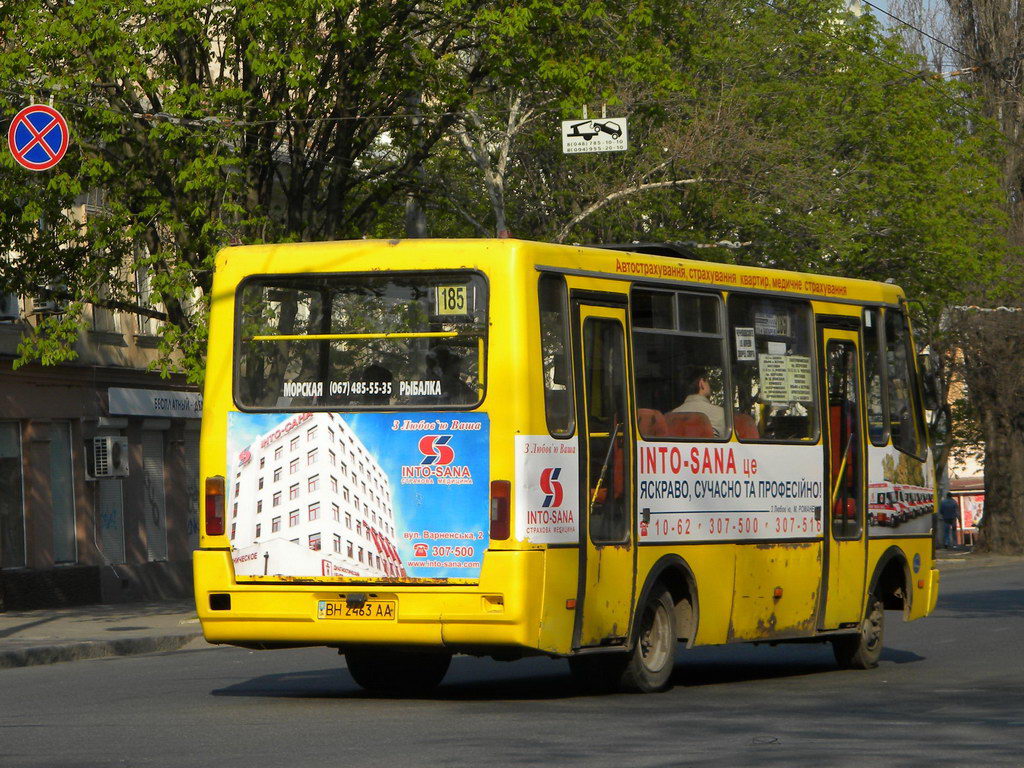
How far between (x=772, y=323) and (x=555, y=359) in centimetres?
298

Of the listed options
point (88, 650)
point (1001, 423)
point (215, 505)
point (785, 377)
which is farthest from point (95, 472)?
point (1001, 423)

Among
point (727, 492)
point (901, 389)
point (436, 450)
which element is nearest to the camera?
point (436, 450)

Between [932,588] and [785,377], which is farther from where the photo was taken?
[932,588]

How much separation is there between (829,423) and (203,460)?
5017 mm

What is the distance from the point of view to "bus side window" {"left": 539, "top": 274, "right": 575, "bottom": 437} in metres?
12.8

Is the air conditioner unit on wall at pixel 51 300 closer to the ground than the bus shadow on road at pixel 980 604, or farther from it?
farther from it

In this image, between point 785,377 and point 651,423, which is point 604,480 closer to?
point 651,423

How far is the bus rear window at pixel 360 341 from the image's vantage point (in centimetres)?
1281

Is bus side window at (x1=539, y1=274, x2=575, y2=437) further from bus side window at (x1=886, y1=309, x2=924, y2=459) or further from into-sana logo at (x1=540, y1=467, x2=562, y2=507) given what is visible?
bus side window at (x1=886, y1=309, x2=924, y2=459)

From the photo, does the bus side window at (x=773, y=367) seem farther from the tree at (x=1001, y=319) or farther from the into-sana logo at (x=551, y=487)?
the tree at (x=1001, y=319)

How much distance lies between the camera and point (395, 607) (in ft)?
41.5

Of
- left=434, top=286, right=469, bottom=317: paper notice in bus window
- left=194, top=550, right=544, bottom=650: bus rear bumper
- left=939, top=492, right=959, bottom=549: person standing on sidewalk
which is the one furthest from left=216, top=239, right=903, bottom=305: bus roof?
left=939, top=492, right=959, bottom=549: person standing on sidewalk

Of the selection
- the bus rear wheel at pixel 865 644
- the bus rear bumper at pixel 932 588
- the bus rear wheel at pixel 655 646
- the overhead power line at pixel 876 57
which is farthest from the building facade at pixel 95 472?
the bus rear wheel at pixel 655 646

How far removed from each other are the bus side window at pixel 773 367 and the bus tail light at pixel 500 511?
2.77 m
